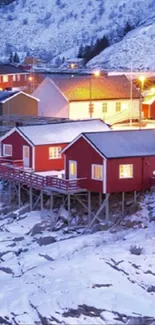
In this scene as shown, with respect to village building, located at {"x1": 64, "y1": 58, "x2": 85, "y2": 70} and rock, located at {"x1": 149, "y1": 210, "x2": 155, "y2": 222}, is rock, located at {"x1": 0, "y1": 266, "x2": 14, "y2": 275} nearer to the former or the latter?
rock, located at {"x1": 149, "y1": 210, "x2": 155, "y2": 222}

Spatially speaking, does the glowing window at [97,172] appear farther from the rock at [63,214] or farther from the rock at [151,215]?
the rock at [151,215]

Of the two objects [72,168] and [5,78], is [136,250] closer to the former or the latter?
[72,168]

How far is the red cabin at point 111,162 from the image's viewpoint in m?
42.2

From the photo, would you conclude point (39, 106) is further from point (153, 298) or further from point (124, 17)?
point (124, 17)

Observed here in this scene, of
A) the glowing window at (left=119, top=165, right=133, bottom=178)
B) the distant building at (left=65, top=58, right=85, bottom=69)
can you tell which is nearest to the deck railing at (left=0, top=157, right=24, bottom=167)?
the glowing window at (left=119, top=165, right=133, bottom=178)

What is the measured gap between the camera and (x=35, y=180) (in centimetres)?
4500

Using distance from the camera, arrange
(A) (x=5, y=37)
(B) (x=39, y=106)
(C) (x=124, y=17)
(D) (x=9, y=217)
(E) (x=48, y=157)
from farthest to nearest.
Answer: (A) (x=5, y=37) < (C) (x=124, y=17) < (B) (x=39, y=106) < (E) (x=48, y=157) < (D) (x=9, y=217)

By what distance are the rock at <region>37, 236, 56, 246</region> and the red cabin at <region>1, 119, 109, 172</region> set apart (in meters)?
7.68

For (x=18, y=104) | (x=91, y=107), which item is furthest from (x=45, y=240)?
(x=18, y=104)

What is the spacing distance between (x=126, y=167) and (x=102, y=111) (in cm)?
2262

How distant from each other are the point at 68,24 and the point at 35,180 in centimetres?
13270

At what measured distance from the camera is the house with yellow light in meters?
64.3

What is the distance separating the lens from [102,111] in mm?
64812

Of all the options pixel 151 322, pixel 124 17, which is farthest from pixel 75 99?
pixel 124 17
